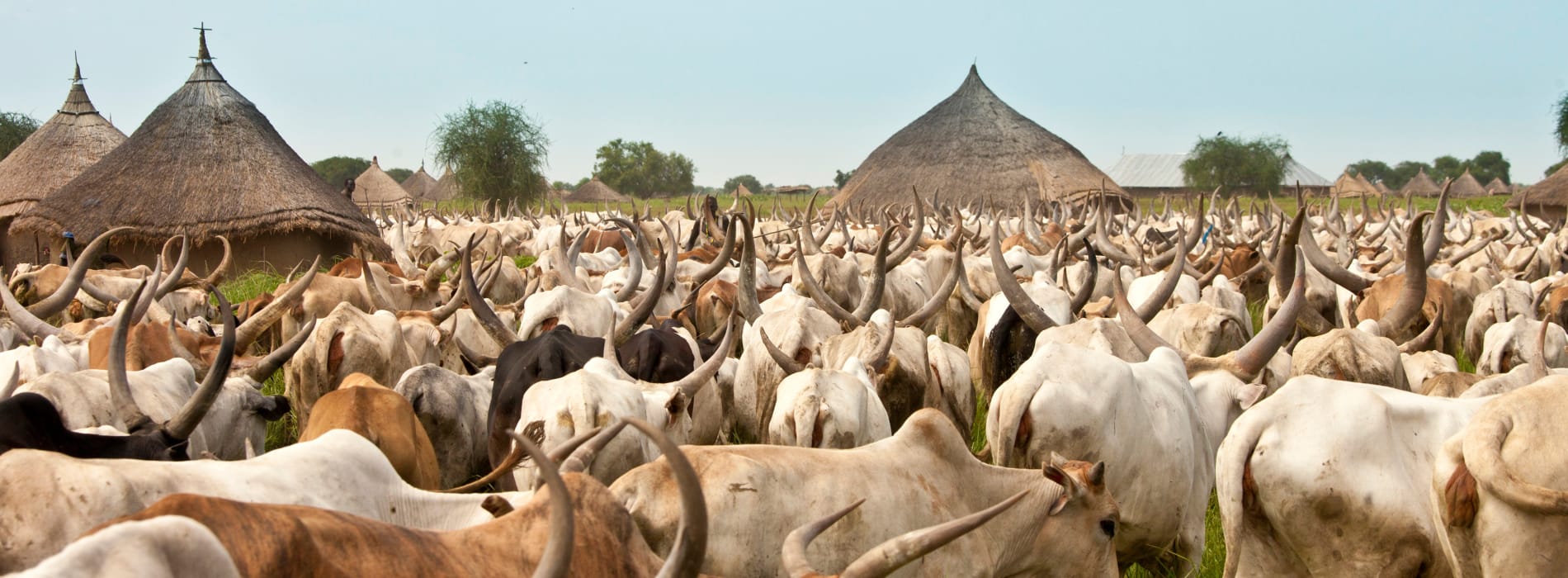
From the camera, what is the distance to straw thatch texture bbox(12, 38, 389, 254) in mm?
17969

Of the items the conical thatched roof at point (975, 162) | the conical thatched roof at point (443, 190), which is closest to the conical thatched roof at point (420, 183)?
the conical thatched roof at point (443, 190)

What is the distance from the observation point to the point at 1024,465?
499cm

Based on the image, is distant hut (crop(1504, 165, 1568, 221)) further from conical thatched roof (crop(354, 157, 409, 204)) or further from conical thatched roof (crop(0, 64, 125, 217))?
conical thatched roof (crop(354, 157, 409, 204))

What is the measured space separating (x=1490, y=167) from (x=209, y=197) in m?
87.6

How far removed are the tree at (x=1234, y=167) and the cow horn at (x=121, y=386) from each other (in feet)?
192

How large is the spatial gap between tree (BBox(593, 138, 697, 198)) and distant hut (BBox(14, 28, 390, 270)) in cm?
5494

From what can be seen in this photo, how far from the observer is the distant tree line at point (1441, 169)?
84000 mm

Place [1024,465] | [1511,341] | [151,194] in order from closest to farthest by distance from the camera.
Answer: [1024,465] < [1511,341] < [151,194]

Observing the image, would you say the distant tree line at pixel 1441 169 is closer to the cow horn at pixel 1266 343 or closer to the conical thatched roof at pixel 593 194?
the conical thatched roof at pixel 593 194

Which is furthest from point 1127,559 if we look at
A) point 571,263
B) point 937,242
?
point 937,242

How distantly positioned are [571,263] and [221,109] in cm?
1200

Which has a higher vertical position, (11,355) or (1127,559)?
(11,355)

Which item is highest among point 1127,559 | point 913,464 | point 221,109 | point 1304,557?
point 221,109

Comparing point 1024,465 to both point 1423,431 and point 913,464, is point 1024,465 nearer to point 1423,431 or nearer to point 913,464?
point 913,464
